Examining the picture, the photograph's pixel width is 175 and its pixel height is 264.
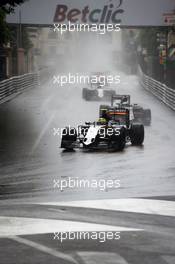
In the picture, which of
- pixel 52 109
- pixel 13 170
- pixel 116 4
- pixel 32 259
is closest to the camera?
pixel 32 259

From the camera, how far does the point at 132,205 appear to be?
14.0 m

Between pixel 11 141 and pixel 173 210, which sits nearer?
pixel 173 210

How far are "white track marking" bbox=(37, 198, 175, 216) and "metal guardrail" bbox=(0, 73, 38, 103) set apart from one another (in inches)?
1224

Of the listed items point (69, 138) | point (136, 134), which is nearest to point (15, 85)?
point (136, 134)

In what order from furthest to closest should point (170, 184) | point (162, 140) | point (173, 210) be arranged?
point (162, 140), point (170, 184), point (173, 210)

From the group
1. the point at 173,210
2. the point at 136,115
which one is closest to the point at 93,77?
the point at 136,115

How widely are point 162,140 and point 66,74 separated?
191 feet

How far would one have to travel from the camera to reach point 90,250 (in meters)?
10.3

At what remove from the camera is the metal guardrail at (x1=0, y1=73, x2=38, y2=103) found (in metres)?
46.8

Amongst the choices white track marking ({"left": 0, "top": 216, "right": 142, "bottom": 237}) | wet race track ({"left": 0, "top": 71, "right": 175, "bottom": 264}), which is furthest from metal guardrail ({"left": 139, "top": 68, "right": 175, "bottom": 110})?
white track marking ({"left": 0, "top": 216, "right": 142, "bottom": 237})

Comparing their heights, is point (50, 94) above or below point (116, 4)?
below

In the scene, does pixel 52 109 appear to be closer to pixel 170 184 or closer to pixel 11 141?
pixel 11 141

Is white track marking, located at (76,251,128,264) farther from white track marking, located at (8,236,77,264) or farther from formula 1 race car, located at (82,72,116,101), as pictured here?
formula 1 race car, located at (82,72,116,101)

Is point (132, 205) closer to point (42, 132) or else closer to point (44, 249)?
point (44, 249)
